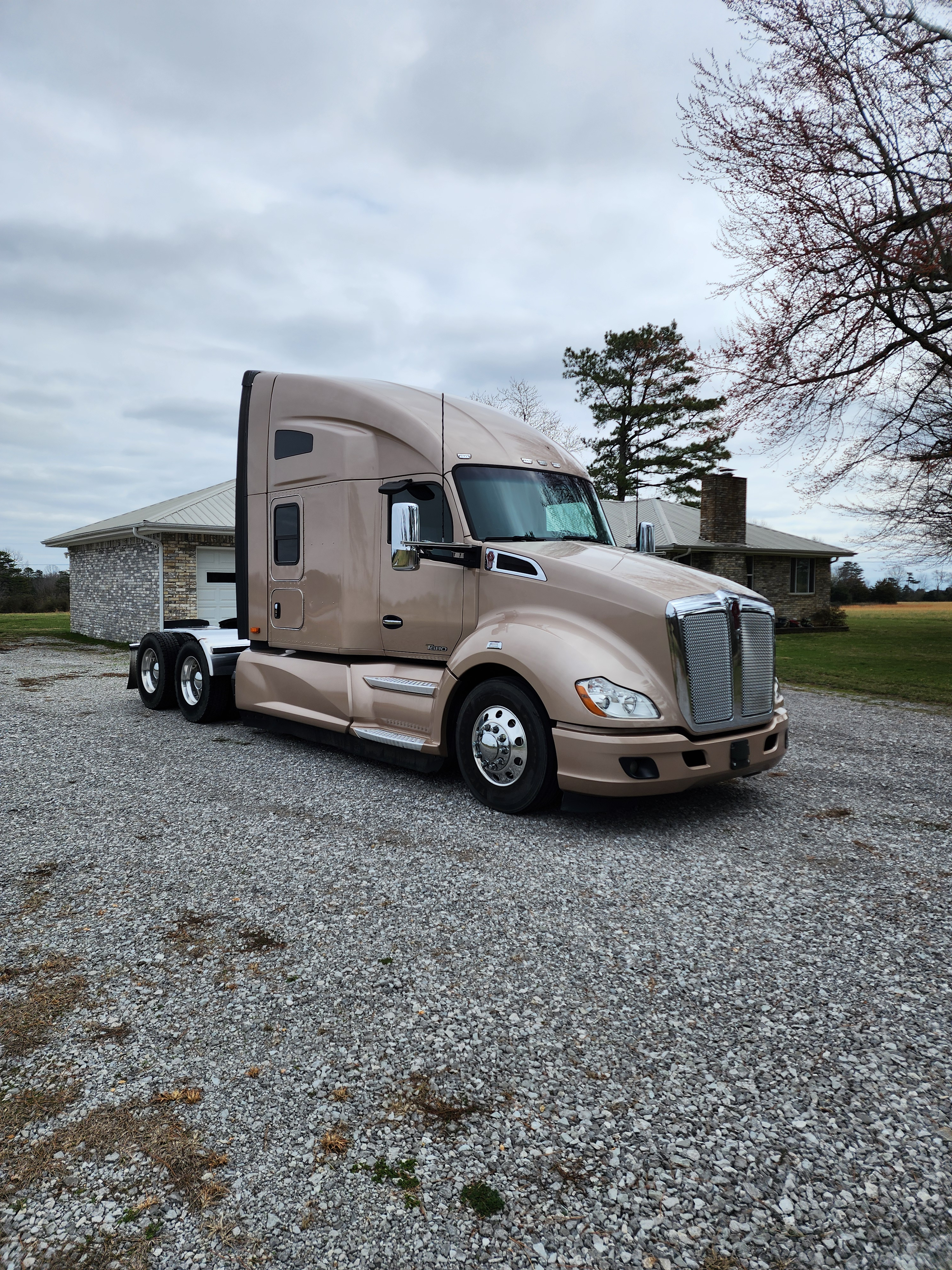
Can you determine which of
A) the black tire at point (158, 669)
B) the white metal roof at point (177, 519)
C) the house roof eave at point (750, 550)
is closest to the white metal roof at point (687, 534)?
the house roof eave at point (750, 550)

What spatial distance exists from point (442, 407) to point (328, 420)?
1.06 metres

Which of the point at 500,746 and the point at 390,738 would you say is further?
the point at 390,738

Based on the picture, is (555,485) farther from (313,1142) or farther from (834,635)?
(834,635)

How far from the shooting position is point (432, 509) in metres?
6.03

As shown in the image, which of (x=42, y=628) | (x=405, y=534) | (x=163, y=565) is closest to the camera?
(x=405, y=534)

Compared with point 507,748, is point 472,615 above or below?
above

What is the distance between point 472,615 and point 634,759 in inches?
65.3

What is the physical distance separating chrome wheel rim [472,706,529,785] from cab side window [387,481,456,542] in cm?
139

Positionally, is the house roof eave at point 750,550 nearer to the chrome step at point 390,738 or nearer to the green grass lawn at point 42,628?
the green grass lawn at point 42,628

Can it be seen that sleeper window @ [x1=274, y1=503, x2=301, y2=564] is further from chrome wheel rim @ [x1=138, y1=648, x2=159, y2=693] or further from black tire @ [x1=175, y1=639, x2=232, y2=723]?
chrome wheel rim @ [x1=138, y1=648, x2=159, y2=693]

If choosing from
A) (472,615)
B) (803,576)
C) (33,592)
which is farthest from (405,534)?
(33,592)

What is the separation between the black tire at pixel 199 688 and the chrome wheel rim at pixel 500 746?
4182 millimetres

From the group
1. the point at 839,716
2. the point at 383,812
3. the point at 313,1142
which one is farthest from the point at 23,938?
the point at 839,716

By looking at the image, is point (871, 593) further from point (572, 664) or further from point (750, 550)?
point (572, 664)
